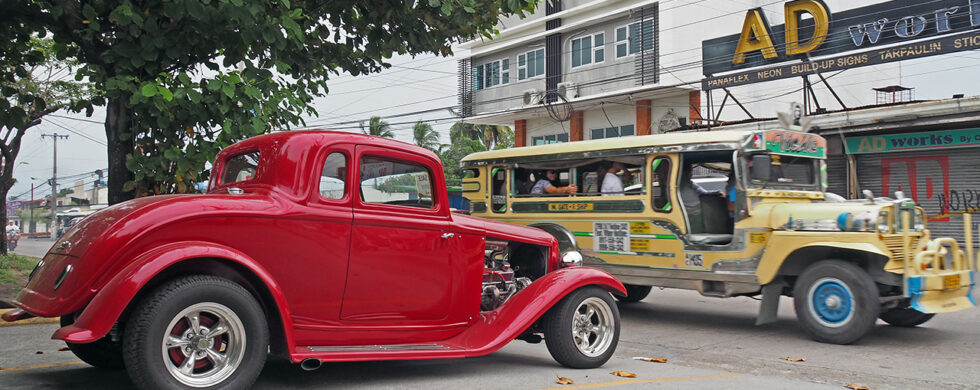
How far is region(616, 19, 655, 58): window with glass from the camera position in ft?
82.6

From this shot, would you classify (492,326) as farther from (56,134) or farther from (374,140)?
(56,134)

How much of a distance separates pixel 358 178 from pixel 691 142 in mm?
5043

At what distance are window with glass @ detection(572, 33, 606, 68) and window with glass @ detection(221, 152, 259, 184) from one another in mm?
22600

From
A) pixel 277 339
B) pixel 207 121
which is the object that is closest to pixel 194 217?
pixel 277 339

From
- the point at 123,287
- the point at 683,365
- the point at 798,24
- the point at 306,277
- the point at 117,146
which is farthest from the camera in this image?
the point at 798,24

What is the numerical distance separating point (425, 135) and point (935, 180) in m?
31.0

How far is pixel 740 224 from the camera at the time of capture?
862 cm

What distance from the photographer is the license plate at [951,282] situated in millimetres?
7648

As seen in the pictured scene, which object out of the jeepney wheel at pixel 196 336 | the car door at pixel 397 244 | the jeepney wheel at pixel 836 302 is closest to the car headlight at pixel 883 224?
the jeepney wheel at pixel 836 302

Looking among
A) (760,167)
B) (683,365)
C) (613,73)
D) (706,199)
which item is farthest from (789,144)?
(613,73)

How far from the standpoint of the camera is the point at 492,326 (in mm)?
5770

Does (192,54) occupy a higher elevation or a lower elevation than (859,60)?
lower

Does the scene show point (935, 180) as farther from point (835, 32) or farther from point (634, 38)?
point (634, 38)

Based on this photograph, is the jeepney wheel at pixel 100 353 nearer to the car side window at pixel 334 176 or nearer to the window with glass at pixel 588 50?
the car side window at pixel 334 176
